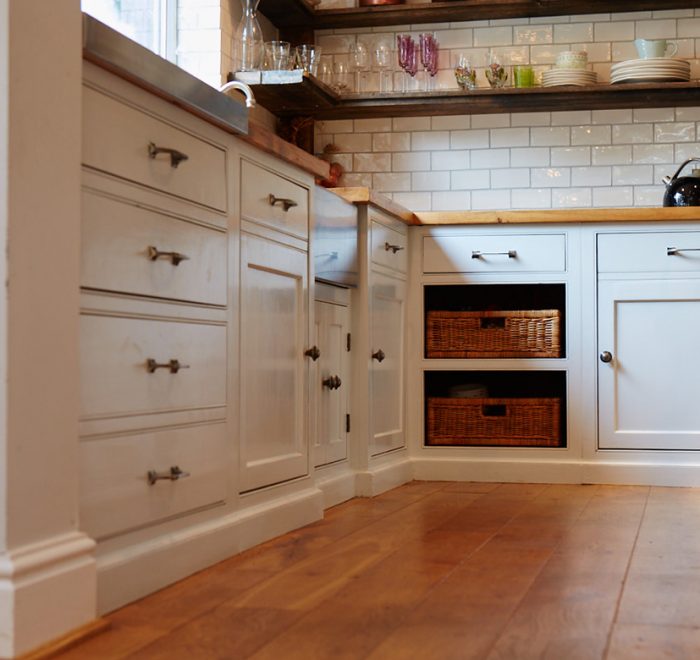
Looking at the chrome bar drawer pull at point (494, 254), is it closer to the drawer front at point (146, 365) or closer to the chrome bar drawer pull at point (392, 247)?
the chrome bar drawer pull at point (392, 247)

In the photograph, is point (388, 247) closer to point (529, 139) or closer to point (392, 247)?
point (392, 247)

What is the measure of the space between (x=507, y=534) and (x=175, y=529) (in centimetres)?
95

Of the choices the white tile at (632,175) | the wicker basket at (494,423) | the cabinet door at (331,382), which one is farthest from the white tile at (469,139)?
the cabinet door at (331,382)

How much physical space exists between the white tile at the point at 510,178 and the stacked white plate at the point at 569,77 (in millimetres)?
383

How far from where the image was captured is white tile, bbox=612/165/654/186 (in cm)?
455

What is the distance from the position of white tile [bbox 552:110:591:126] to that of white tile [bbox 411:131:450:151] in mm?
460

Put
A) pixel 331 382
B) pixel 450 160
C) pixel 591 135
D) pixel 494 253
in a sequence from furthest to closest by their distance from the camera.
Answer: pixel 450 160
pixel 591 135
pixel 494 253
pixel 331 382

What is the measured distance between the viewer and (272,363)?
2709 millimetres

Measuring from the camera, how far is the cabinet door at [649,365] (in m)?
3.88

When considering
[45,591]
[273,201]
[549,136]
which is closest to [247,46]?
[549,136]

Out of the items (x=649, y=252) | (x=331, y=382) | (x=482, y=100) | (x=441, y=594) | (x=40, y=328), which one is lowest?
(x=441, y=594)

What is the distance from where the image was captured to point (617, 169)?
15.0 feet

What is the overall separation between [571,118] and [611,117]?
0.16 metres

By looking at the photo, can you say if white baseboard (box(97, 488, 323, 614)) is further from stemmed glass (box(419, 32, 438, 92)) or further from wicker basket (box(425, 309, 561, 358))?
stemmed glass (box(419, 32, 438, 92))
